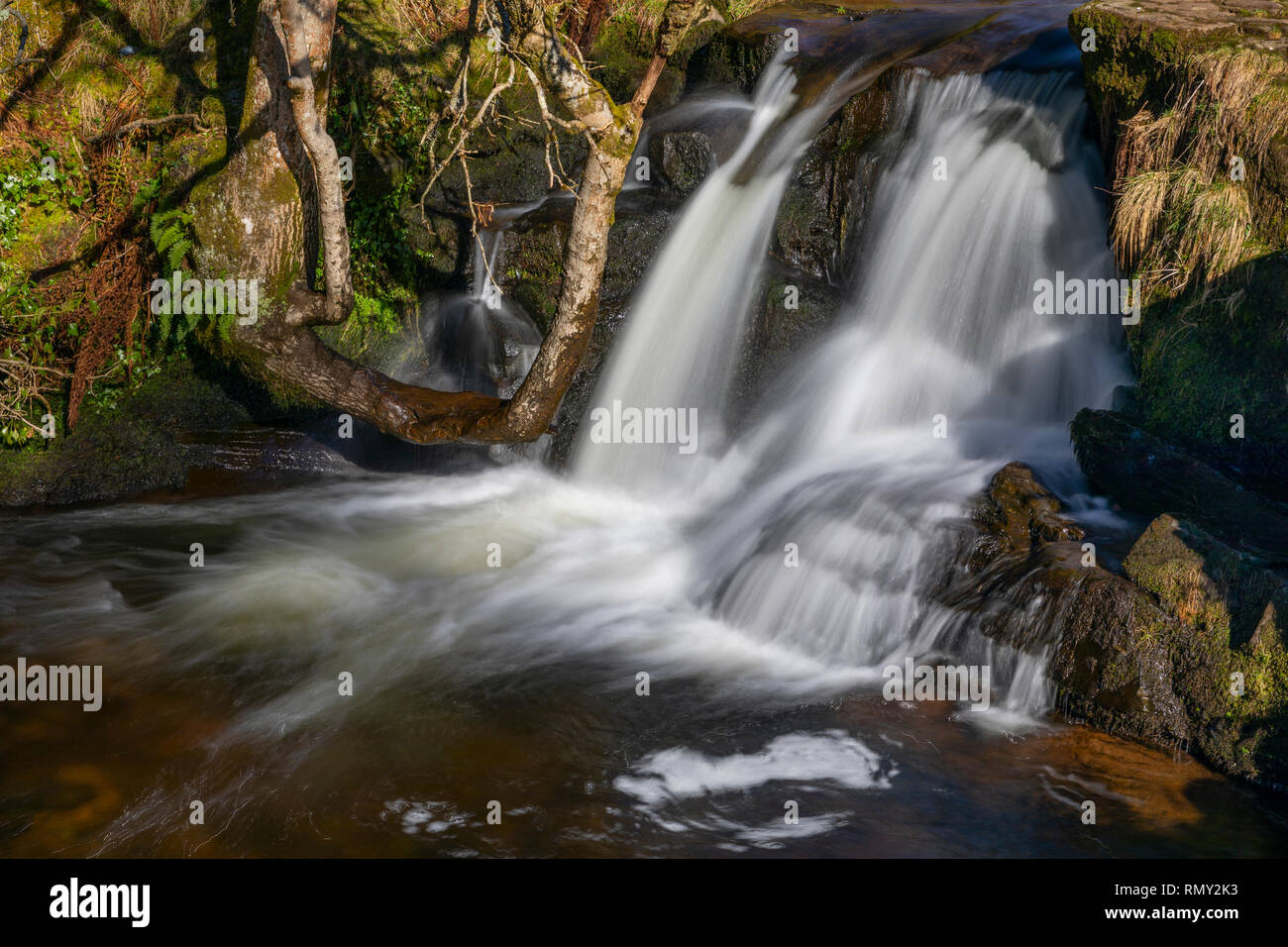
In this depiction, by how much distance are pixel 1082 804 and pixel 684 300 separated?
5323 mm

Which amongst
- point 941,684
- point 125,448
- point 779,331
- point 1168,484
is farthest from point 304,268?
point 1168,484

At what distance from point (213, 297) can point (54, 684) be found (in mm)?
3458

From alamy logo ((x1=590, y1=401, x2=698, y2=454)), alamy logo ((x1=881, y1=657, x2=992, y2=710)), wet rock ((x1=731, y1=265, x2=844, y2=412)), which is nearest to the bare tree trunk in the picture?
alamy logo ((x1=590, y1=401, x2=698, y2=454))

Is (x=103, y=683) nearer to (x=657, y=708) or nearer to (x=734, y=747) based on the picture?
(x=657, y=708)

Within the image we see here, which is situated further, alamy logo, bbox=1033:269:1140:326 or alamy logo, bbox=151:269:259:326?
alamy logo, bbox=151:269:259:326

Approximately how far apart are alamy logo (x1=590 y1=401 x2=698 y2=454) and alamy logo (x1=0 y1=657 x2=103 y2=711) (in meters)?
4.27

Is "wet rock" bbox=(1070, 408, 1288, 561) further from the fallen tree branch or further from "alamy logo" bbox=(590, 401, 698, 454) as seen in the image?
the fallen tree branch

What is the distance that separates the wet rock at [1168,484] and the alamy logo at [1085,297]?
1020 millimetres

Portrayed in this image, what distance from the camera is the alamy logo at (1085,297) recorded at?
294 inches

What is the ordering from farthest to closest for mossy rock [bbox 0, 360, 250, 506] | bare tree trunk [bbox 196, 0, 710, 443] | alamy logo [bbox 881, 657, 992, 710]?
mossy rock [bbox 0, 360, 250, 506], bare tree trunk [bbox 196, 0, 710, 443], alamy logo [bbox 881, 657, 992, 710]

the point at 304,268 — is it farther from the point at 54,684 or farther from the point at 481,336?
the point at 54,684

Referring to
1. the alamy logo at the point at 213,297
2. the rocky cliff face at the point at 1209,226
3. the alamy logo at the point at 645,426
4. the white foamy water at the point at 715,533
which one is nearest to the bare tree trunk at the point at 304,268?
the alamy logo at the point at 213,297

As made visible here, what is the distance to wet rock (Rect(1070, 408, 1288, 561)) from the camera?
19.8ft

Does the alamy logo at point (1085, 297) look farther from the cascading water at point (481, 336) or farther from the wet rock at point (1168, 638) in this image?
the cascading water at point (481, 336)
